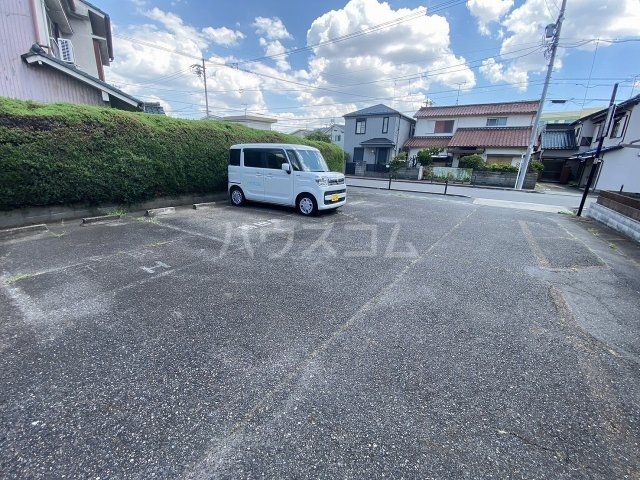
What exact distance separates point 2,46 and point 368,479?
12373mm

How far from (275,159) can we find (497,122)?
25.3 metres

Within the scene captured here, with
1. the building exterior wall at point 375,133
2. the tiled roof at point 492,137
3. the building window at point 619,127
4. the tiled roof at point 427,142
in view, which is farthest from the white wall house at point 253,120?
the building window at point 619,127

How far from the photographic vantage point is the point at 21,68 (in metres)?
7.96

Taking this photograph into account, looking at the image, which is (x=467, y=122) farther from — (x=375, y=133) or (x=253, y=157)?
(x=253, y=157)

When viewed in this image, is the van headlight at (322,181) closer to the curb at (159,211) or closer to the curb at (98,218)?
the curb at (159,211)

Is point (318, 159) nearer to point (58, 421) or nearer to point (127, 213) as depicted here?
point (127, 213)

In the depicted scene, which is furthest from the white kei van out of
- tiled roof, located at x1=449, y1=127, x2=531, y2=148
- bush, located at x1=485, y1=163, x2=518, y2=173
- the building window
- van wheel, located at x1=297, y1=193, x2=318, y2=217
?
the building window

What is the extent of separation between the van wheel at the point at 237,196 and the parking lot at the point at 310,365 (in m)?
4.21

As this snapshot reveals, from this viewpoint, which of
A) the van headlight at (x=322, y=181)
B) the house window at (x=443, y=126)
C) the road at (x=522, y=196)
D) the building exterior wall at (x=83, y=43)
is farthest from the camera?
the house window at (x=443, y=126)

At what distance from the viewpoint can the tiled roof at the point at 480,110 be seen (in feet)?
78.6

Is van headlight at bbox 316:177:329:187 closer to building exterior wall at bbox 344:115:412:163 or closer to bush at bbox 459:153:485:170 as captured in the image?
bush at bbox 459:153:485:170

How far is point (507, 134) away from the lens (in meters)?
23.7

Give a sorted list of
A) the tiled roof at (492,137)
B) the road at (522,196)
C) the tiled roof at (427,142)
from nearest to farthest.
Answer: the road at (522,196)
the tiled roof at (492,137)
the tiled roof at (427,142)

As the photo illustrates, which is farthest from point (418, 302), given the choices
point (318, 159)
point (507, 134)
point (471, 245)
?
point (507, 134)
